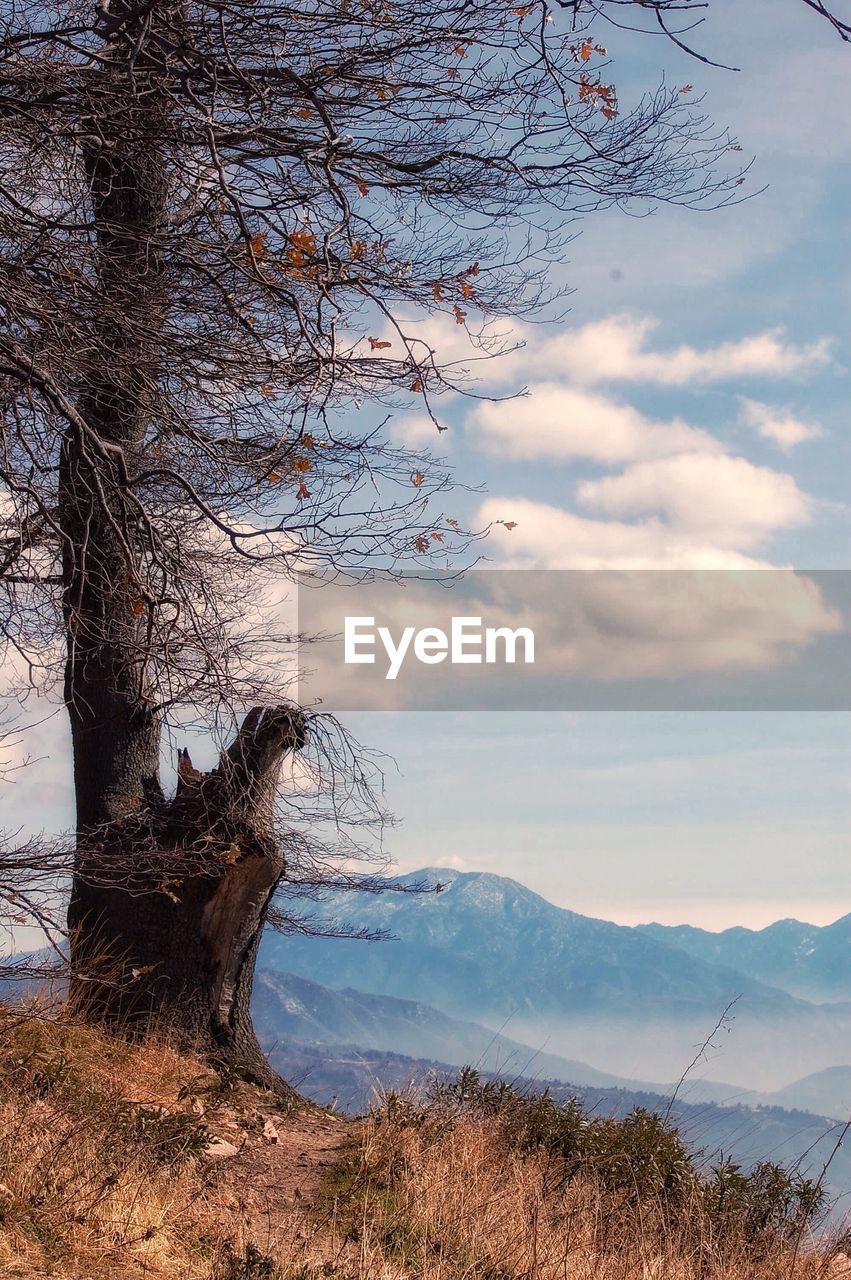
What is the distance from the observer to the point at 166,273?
22.9ft

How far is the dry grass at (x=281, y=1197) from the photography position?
199 inches

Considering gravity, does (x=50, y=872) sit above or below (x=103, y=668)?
below

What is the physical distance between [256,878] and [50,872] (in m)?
2.13

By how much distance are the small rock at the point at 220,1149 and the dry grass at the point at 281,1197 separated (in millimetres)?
90

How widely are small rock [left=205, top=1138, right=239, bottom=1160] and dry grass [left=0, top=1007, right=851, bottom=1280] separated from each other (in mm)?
90

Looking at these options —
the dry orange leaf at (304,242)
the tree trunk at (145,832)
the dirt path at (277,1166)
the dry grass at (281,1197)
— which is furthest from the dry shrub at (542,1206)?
the dry orange leaf at (304,242)

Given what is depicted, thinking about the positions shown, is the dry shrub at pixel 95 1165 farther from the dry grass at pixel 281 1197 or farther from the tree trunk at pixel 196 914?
the tree trunk at pixel 196 914

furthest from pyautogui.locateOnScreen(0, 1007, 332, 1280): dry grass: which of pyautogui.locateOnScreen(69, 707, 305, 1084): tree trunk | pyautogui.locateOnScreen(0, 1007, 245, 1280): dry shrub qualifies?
pyautogui.locateOnScreen(69, 707, 305, 1084): tree trunk

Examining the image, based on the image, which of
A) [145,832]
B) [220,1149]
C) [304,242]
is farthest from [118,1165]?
[304,242]

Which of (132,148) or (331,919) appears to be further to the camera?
(331,919)

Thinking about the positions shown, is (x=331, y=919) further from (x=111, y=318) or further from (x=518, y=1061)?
(x=111, y=318)

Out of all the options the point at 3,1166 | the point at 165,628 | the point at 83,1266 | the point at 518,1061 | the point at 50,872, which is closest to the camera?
the point at 83,1266

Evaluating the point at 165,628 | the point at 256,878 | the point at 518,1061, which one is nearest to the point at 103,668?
the point at 256,878

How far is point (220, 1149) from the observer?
7.11 m
